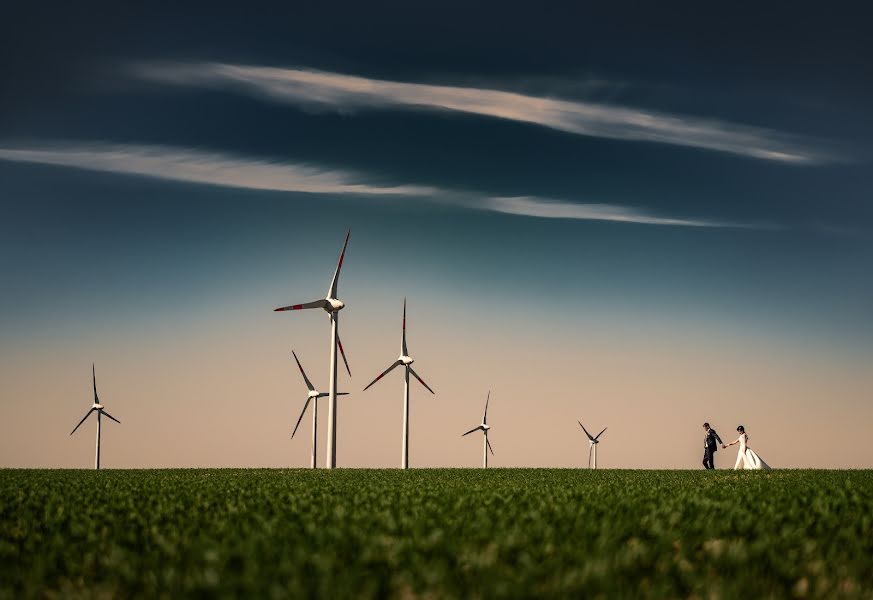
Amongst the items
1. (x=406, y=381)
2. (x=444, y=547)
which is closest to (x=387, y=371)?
(x=406, y=381)

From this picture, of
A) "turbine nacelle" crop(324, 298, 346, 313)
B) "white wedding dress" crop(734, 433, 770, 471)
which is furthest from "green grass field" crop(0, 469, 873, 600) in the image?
"turbine nacelle" crop(324, 298, 346, 313)

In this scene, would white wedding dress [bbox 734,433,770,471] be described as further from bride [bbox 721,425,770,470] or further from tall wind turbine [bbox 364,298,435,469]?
tall wind turbine [bbox 364,298,435,469]

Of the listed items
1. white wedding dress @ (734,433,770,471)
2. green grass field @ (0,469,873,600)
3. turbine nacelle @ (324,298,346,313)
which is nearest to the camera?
green grass field @ (0,469,873,600)

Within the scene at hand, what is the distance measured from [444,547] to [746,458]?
30.3 meters

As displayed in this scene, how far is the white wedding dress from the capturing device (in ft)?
118

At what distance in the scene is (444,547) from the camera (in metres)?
9.38

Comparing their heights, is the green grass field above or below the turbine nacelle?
below

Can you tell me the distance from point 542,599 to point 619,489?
1230cm

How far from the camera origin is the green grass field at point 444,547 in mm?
7652

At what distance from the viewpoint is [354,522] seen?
466 inches

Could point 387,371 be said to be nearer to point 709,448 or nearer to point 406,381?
point 406,381

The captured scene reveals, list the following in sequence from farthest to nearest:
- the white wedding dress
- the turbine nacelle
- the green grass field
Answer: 1. the turbine nacelle
2. the white wedding dress
3. the green grass field

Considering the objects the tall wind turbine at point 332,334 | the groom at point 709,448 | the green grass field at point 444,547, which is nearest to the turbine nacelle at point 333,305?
the tall wind turbine at point 332,334

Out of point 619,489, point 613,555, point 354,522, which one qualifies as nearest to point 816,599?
point 613,555
